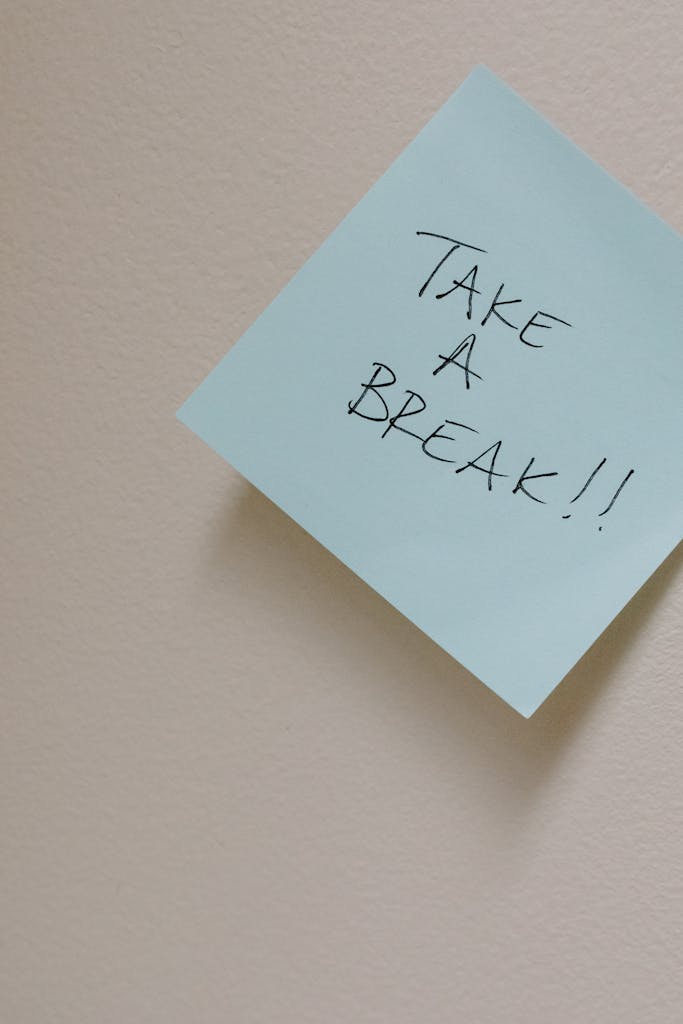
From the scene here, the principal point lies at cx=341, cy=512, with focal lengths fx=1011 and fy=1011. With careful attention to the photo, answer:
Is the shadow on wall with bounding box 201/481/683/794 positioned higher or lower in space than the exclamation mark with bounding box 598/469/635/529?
lower

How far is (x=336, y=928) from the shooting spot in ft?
Answer: 1.40

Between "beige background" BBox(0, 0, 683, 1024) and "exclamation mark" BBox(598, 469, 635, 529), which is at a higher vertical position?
"exclamation mark" BBox(598, 469, 635, 529)

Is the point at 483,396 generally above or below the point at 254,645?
above

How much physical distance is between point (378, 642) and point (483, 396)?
0.11 metres

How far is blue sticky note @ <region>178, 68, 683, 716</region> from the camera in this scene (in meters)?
0.39

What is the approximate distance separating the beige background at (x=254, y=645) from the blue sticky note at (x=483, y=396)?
0.02 m

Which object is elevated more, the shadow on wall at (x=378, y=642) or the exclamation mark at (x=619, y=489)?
the exclamation mark at (x=619, y=489)

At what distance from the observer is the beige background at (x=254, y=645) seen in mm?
398

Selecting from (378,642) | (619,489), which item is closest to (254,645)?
(378,642)

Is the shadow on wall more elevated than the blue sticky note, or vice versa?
the blue sticky note

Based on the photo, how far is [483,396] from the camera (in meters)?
0.40

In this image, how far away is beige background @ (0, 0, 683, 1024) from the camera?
0.40 metres

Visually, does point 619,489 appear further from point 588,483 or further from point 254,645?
point 254,645

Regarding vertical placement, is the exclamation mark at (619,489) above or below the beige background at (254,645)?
above
